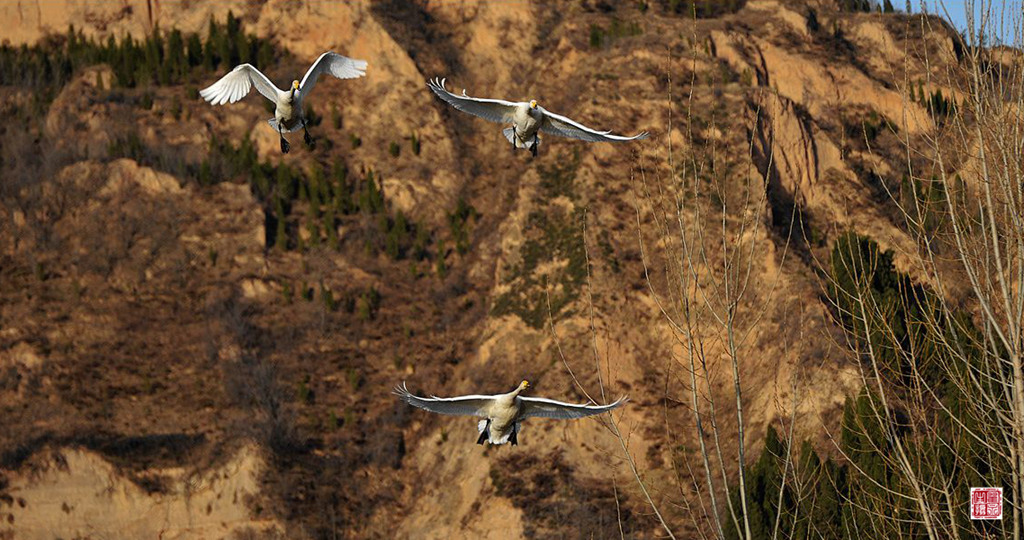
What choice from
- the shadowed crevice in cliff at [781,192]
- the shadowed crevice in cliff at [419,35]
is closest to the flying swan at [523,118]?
the shadowed crevice in cliff at [781,192]

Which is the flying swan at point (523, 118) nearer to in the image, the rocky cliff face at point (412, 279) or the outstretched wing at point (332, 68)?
the outstretched wing at point (332, 68)

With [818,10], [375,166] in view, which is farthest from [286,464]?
[818,10]

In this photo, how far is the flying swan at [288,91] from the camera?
24.6m

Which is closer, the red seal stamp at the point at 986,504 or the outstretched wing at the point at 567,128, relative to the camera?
the red seal stamp at the point at 986,504

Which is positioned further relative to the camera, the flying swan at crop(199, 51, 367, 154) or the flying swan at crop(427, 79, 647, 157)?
the flying swan at crop(199, 51, 367, 154)

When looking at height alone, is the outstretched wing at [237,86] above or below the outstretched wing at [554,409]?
above

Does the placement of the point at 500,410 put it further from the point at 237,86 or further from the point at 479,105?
the point at 237,86

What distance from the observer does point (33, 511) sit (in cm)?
5497

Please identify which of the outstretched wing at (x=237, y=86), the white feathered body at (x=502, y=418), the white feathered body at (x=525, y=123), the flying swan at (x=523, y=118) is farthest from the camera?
the outstretched wing at (x=237, y=86)

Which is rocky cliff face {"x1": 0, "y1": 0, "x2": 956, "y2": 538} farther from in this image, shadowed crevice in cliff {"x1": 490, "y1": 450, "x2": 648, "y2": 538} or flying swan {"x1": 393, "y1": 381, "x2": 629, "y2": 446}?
flying swan {"x1": 393, "y1": 381, "x2": 629, "y2": 446}

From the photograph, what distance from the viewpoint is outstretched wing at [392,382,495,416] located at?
69.2 feet

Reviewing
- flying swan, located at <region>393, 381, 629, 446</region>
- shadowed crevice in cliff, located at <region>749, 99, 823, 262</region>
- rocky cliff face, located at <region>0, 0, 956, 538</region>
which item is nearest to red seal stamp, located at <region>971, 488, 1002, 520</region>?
flying swan, located at <region>393, 381, 629, 446</region>

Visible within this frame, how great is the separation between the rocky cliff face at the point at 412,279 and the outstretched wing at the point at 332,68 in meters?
23.2

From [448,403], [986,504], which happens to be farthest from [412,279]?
[986,504]
